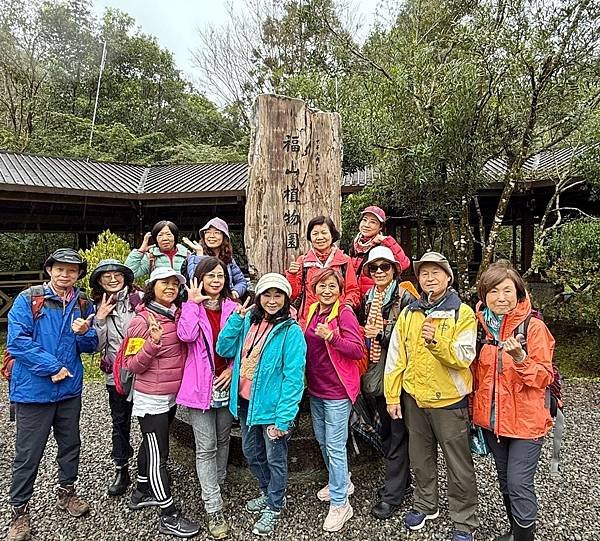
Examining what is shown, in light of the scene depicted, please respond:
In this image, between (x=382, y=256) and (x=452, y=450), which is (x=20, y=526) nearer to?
(x=452, y=450)

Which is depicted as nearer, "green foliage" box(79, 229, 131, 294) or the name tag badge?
the name tag badge

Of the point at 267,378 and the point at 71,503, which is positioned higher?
the point at 267,378

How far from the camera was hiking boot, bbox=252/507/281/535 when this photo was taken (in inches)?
104

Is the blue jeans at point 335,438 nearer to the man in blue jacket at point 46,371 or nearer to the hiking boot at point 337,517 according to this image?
the hiking boot at point 337,517

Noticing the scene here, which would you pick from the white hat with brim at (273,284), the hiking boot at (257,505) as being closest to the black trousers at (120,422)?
the hiking boot at (257,505)

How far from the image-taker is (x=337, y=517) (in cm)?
270

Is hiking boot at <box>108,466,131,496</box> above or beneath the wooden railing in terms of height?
beneath

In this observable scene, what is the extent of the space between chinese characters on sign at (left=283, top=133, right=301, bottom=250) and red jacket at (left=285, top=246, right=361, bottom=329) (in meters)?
0.56

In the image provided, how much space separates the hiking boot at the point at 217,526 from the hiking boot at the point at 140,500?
50 cm

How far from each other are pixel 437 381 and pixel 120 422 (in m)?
2.07

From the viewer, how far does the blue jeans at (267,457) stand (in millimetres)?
2598

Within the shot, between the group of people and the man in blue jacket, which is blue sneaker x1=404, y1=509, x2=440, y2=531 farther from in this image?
the man in blue jacket

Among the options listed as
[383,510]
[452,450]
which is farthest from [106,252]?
[452,450]

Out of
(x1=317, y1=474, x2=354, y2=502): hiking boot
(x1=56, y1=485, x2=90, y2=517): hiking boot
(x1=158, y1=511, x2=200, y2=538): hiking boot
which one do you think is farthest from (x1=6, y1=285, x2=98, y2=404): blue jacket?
(x1=317, y1=474, x2=354, y2=502): hiking boot
